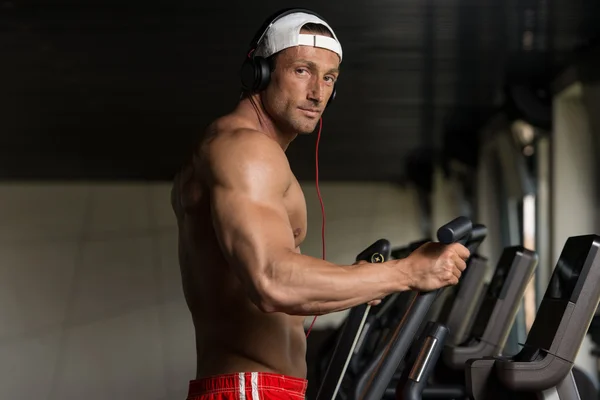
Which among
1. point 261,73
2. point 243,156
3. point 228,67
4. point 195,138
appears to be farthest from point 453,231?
point 228,67

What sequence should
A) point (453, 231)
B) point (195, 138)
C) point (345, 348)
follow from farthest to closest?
1. point (195, 138)
2. point (345, 348)
3. point (453, 231)

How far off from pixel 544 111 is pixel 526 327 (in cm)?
239

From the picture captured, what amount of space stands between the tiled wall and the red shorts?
7987 mm

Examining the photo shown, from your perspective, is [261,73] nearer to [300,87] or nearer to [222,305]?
[300,87]

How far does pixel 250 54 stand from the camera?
2.07m

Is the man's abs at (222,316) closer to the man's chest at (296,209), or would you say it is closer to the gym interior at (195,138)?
the man's chest at (296,209)

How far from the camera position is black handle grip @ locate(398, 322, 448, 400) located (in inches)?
82.6

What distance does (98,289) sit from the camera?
35.8ft

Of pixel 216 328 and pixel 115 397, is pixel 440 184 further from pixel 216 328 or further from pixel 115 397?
pixel 216 328

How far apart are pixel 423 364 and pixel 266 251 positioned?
665mm

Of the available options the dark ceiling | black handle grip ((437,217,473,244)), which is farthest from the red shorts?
the dark ceiling

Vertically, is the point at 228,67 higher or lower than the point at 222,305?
higher

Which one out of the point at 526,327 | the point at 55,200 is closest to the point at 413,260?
the point at 526,327

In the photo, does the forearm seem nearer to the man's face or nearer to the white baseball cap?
the man's face
